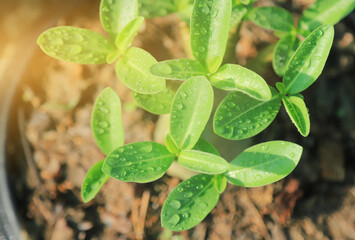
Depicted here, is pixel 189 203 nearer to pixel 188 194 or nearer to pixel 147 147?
pixel 188 194

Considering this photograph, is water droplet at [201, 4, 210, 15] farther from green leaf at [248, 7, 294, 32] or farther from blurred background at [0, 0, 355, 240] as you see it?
blurred background at [0, 0, 355, 240]

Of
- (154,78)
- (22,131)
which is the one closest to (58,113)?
(22,131)

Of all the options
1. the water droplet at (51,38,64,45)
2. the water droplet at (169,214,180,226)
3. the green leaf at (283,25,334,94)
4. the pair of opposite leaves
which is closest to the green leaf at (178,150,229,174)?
the pair of opposite leaves

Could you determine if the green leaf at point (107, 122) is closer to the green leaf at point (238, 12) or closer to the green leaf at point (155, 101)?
the green leaf at point (155, 101)

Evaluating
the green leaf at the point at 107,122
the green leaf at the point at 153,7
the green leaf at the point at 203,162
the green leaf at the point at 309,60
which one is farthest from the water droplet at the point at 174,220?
the green leaf at the point at 153,7

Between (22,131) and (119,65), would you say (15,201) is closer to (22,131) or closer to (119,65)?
(22,131)

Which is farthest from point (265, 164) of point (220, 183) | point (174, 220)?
point (174, 220)
